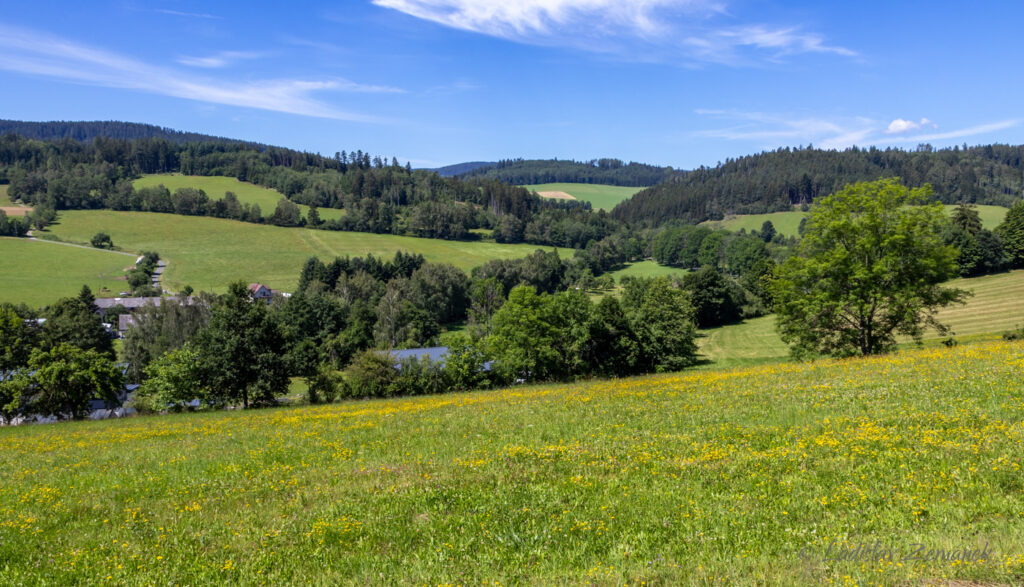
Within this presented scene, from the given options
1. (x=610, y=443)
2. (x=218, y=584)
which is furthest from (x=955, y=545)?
(x=218, y=584)

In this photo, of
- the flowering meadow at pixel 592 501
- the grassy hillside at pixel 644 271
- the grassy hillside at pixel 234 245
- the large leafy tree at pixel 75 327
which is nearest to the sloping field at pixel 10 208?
the grassy hillside at pixel 234 245

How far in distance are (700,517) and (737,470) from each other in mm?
2676

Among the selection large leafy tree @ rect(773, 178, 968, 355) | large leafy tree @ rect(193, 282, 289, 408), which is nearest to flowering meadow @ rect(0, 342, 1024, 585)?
large leafy tree @ rect(773, 178, 968, 355)

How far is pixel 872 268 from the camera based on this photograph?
32.6 metres

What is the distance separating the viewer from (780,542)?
729 centimetres

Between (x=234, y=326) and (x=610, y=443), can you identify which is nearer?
(x=610, y=443)

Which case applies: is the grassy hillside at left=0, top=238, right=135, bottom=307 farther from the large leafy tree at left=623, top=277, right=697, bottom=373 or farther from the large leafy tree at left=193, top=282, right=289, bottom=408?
the large leafy tree at left=623, top=277, right=697, bottom=373

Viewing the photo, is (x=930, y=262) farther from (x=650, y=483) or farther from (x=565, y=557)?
(x=565, y=557)

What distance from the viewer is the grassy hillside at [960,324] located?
209 ft

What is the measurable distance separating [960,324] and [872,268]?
4810 centimetres

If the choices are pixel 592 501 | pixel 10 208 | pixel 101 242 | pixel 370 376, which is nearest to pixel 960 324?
pixel 370 376

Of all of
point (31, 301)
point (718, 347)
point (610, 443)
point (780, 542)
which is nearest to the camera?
point (780, 542)

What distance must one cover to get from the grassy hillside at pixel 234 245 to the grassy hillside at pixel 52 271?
9.96m

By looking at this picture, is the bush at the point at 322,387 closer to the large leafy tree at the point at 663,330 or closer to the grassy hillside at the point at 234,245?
the large leafy tree at the point at 663,330
